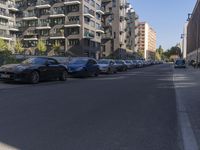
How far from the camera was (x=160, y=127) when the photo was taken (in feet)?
23.0

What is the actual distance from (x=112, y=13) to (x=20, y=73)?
8819cm

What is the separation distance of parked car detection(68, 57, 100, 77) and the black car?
3.51 m

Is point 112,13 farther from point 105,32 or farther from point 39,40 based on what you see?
point 39,40

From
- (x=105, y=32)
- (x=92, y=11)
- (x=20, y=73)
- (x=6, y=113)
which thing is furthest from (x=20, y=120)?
(x=105, y=32)

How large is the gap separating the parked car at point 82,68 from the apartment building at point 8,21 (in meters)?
53.9

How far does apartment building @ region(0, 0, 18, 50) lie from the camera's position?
247 feet

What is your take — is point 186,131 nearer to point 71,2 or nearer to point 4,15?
point 71,2

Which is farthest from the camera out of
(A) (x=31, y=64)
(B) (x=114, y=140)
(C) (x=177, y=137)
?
(A) (x=31, y=64)

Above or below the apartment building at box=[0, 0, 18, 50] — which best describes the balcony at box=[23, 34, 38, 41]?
below

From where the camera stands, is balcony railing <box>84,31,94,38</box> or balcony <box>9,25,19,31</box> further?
balcony <box>9,25,19,31</box>

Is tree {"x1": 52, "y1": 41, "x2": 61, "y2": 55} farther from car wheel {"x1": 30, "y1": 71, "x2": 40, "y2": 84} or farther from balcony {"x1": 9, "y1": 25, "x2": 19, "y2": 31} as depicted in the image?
car wheel {"x1": 30, "y1": 71, "x2": 40, "y2": 84}

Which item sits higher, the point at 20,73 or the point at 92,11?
the point at 92,11

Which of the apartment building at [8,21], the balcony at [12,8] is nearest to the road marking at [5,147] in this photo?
the apartment building at [8,21]

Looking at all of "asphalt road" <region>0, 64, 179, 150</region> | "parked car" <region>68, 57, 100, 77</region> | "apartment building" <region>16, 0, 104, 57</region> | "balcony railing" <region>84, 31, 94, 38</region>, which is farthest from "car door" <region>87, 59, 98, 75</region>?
"balcony railing" <region>84, 31, 94, 38</region>
